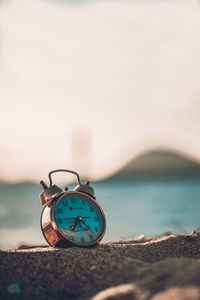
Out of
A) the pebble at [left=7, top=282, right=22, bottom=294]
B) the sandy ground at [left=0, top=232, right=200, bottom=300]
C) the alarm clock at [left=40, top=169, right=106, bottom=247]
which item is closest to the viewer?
the sandy ground at [left=0, top=232, right=200, bottom=300]

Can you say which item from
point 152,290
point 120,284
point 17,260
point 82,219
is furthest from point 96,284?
point 82,219

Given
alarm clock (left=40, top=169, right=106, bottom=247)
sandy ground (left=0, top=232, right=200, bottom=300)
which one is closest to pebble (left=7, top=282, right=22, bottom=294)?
sandy ground (left=0, top=232, right=200, bottom=300)

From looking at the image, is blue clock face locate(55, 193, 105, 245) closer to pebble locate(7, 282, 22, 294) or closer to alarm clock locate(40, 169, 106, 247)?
alarm clock locate(40, 169, 106, 247)

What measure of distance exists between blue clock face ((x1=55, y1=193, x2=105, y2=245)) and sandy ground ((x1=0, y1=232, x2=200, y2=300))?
194mm

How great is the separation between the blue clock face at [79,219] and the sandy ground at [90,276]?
0.64 feet

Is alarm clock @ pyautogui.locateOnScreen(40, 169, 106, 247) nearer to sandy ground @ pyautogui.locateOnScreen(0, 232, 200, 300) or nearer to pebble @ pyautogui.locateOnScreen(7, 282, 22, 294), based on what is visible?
sandy ground @ pyautogui.locateOnScreen(0, 232, 200, 300)

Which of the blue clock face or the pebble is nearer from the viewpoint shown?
the pebble

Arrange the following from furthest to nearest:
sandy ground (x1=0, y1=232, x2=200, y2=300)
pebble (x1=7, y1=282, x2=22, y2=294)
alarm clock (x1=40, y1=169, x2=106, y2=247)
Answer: alarm clock (x1=40, y1=169, x2=106, y2=247) < pebble (x1=7, y1=282, x2=22, y2=294) < sandy ground (x1=0, y1=232, x2=200, y2=300)

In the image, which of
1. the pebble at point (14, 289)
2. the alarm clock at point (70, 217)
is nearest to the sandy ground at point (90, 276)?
the pebble at point (14, 289)

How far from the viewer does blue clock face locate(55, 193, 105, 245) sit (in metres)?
3.59

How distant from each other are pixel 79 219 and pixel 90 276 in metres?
0.94

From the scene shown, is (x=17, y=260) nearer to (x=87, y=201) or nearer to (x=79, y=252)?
(x=79, y=252)

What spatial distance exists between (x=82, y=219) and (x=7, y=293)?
1254 mm

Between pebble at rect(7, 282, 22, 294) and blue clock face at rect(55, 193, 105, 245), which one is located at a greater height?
blue clock face at rect(55, 193, 105, 245)
